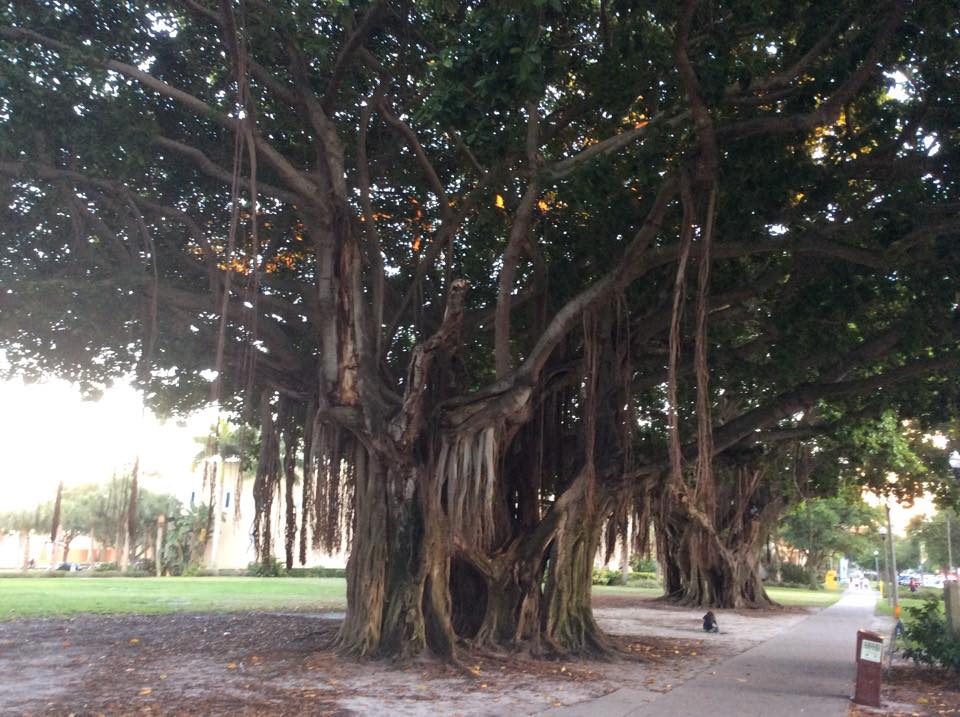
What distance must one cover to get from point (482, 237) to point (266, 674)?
21.6 feet

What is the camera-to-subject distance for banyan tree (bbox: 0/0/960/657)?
9211 millimetres

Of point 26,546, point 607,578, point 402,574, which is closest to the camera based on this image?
point 402,574

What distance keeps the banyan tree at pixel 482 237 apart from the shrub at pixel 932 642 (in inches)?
110

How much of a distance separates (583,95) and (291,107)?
3.82 meters

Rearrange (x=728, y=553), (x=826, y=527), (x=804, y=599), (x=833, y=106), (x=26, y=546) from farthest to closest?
(x=26, y=546) → (x=826, y=527) → (x=804, y=599) → (x=728, y=553) → (x=833, y=106)

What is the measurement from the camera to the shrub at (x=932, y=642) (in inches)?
369

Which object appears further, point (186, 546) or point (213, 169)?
point (186, 546)

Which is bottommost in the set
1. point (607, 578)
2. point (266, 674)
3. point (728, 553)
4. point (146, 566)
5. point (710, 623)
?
point (607, 578)

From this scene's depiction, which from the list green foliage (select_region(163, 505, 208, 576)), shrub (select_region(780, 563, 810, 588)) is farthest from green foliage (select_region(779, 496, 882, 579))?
green foliage (select_region(163, 505, 208, 576))

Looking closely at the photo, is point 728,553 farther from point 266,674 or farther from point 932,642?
point 266,674

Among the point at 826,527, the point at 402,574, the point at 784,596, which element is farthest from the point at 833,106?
the point at 826,527

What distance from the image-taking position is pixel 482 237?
12602mm

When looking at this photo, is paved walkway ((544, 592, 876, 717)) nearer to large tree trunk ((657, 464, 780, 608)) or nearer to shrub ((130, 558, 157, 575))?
large tree trunk ((657, 464, 780, 608))

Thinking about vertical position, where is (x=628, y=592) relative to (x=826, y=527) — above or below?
below
